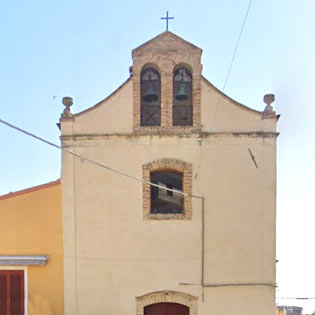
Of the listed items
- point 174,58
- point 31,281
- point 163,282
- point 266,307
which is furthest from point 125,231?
point 174,58

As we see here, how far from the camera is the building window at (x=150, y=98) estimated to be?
25.6 ft

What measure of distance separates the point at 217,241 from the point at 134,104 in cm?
409

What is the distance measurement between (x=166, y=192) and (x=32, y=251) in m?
3.78

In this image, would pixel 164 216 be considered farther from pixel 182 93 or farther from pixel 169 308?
pixel 182 93

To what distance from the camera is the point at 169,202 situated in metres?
7.69

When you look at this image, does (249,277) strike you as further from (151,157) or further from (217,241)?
(151,157)

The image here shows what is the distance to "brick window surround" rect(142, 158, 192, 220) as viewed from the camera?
740 centimetres

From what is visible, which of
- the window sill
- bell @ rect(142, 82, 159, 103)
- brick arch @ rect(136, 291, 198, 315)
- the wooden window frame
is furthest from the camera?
Answer: bell @ rect(142, 82, 159, 103)

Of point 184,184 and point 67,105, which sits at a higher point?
point 67,105

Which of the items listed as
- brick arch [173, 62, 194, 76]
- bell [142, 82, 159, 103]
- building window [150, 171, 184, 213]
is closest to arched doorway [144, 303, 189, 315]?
building window [150, 171, 184, 213]

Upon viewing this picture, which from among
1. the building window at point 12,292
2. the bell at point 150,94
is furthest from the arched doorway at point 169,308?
the bell at point 150,94

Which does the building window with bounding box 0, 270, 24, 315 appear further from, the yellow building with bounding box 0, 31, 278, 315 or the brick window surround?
the brick window surround

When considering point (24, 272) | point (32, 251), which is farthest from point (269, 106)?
point (24, 272)

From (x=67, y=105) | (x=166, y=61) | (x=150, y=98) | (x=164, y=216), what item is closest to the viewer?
(x=164, y=216)
